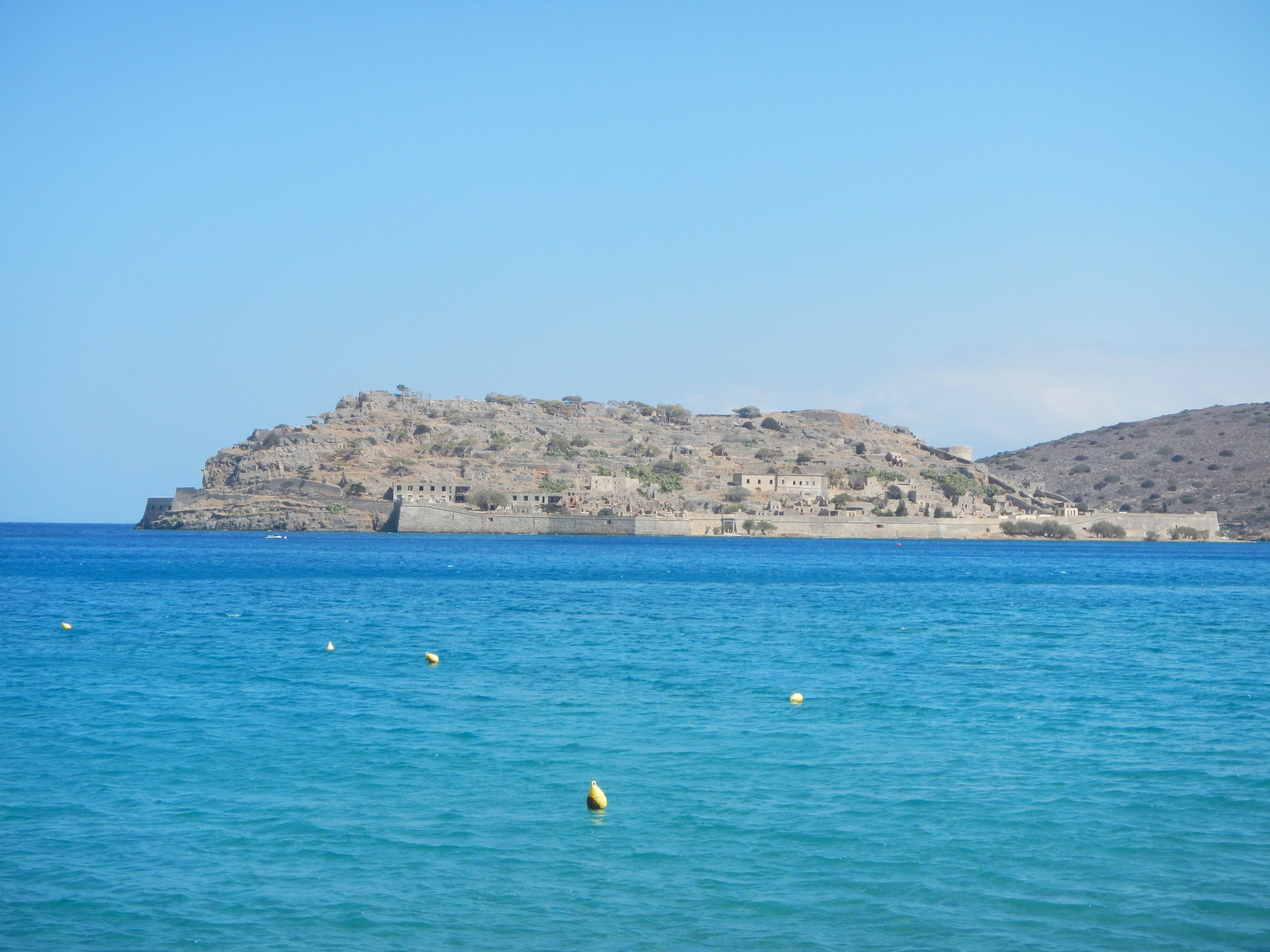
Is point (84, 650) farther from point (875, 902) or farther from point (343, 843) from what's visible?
point (875, 902)

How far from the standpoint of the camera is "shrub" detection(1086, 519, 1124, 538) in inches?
4348

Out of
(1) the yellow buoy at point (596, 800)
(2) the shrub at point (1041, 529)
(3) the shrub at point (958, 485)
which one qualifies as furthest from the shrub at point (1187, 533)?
(1) the yellow buoy at point (596, 800)

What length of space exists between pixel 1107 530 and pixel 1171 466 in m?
45.1

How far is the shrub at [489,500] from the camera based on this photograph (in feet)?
335

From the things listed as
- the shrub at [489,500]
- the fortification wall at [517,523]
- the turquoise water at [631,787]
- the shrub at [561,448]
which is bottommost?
the turquoise water at [631,787]

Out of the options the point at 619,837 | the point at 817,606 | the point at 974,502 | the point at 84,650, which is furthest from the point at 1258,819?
the point at 974,502

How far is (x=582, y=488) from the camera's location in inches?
4274

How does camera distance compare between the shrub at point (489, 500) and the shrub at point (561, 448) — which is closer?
the shrub at point (489, 500)

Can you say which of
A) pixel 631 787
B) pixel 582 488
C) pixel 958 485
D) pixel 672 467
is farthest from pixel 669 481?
pixel 631 787

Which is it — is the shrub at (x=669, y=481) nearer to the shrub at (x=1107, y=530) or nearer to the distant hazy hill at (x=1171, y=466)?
the shrub at (x=1107, y=530)

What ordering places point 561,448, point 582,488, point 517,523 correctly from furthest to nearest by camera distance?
point 561,448 → point 582,488 → point 517,523

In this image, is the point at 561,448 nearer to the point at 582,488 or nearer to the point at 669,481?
the point at 669,481

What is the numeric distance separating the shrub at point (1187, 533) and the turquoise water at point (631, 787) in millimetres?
88483

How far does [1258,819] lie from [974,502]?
105m
